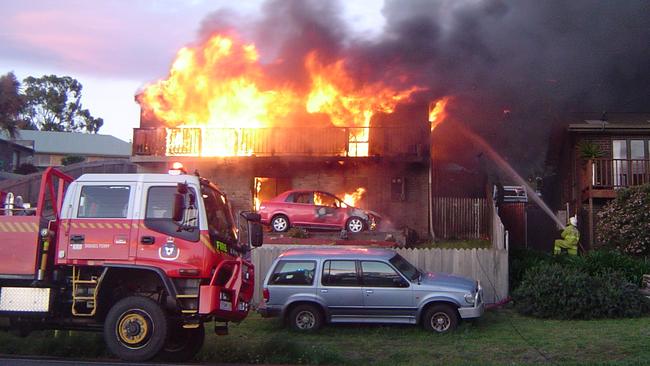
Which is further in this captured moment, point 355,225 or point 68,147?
point 68,147

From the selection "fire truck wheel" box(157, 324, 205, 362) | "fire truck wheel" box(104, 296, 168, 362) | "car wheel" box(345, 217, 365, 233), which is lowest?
"fire truck wheel" box(157, 324, 205, 362)

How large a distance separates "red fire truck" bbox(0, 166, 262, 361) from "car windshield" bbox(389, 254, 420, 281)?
14.7 ft

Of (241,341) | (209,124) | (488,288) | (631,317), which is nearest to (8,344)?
(241,341)

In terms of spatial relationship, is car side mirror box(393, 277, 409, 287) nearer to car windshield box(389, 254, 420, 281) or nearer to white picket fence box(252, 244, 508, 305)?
car windshield box(389, 254, 420, 281)

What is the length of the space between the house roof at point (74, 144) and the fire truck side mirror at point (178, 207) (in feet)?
139

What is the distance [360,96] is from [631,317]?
43.3 ft

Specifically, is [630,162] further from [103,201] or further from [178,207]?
[103,201]

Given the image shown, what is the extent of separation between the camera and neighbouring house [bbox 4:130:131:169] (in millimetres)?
47344

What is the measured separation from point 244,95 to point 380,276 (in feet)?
43.4

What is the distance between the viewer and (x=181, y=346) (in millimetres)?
9117

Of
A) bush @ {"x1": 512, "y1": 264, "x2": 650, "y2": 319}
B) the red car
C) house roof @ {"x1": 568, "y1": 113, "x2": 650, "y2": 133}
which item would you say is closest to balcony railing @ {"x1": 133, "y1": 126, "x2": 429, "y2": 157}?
the red car

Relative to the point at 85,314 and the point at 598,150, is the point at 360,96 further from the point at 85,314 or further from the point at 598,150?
the point at 85,314

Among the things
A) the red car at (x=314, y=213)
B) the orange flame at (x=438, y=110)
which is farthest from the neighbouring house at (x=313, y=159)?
the red car at (x=314, y=213)

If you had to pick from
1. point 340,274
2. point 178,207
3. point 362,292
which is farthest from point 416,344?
point 178,207
